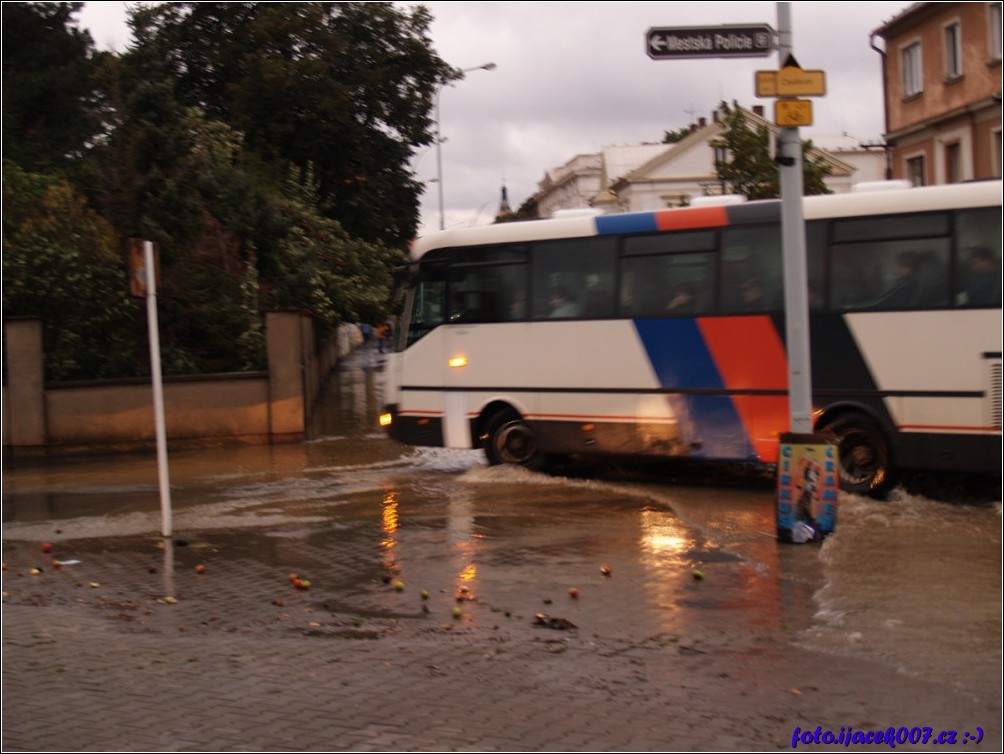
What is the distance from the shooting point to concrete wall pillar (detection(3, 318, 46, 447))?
2034cm

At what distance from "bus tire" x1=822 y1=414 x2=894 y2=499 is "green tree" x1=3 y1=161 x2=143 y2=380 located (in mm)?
13228

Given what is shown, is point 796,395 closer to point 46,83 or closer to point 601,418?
point 601,418

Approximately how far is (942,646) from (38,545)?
8305 millimetres

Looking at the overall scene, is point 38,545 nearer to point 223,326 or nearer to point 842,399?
point 842,399

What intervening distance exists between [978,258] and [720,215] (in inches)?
119

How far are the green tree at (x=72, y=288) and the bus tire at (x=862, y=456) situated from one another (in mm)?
13228

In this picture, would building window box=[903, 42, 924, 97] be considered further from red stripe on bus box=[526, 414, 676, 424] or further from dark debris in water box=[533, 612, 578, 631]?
dark debris in water box=[533, 612, 578, 631]

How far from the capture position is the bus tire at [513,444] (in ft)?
52.3

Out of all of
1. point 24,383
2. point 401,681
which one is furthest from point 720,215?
point 24,383

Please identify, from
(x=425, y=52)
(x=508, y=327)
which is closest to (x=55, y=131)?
(x=425, y=52)

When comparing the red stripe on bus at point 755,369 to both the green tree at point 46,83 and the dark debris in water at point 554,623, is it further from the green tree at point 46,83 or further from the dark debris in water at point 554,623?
the green tree at point 46,83

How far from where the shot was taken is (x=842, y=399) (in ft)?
44.1

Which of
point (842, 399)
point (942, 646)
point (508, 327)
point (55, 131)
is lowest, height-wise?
point (942, 646)

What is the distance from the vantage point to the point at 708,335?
14.4m
